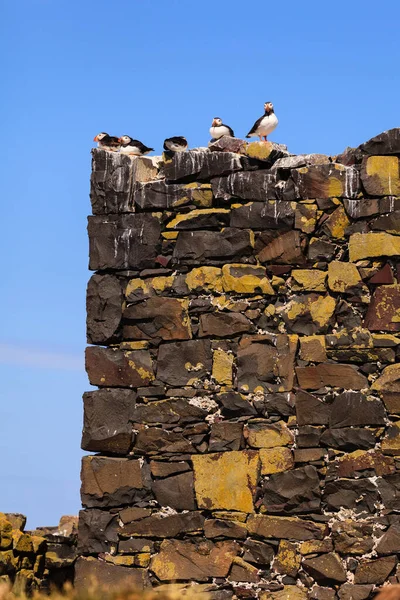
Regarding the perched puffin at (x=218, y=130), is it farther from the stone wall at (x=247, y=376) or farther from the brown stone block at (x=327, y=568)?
the brown stone block at (x=327, y=568)

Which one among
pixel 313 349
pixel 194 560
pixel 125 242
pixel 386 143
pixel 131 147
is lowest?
pixel 194 560

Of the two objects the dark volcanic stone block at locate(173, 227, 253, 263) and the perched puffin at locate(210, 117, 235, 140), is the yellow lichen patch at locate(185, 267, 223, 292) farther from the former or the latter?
the perched puffin at locate(210, 117, 235, 140)

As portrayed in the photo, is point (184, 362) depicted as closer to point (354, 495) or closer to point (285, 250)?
point (285, 250)

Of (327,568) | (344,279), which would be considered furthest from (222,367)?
(327,568)

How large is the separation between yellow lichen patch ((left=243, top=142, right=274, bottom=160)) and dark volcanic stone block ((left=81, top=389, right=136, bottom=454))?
8.32 ft

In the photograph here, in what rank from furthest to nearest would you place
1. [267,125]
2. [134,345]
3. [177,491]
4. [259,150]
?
[267,125], [259,150], [134,345], [177,491]

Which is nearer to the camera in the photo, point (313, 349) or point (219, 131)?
point (313, 349)

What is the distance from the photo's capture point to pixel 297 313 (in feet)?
34.3

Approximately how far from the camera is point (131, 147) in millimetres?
11172

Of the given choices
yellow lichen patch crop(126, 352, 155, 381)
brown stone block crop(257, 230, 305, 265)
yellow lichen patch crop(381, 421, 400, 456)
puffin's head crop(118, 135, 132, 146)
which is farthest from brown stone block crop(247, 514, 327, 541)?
puffin's head crop(118, 135, 132, 146)

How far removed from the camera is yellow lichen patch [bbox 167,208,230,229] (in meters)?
10.7

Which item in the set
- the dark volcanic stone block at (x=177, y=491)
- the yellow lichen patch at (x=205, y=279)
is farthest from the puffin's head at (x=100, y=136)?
the dark volcanic stone block at (x=177, y=491)

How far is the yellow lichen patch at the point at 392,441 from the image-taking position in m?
10.2

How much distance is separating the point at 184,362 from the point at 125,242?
1.31 metres
